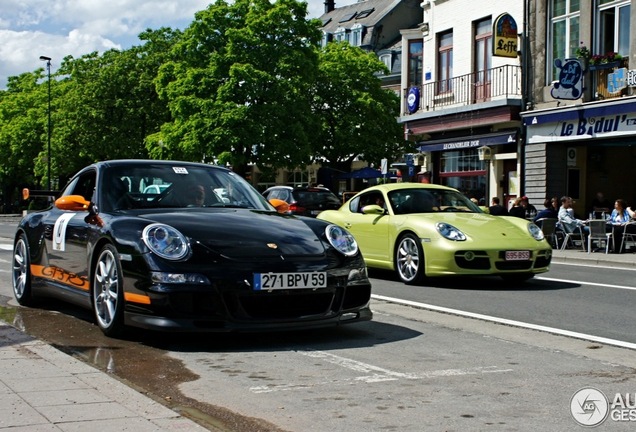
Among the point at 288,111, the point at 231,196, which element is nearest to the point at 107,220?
the point at 231,196

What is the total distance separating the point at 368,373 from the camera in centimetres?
554

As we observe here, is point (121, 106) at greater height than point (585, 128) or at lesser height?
greater

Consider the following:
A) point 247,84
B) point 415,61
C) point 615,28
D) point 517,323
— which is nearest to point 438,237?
point 517,323

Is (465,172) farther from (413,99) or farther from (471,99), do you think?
(413,99)

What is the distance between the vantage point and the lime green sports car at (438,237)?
36.1 ft

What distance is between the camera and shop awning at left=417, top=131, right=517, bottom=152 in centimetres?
2792

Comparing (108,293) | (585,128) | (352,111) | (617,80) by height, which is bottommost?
(108,293)

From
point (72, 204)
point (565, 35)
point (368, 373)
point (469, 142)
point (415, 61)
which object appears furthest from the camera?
point (415, 61)

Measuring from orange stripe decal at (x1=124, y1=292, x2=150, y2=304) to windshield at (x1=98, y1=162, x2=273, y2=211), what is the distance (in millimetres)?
1037

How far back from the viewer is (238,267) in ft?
20.0

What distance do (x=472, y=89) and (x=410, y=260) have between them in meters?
19.2

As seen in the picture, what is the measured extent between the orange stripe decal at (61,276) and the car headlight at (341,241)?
79.0 inches

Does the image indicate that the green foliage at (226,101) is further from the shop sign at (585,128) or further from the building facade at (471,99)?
the shop sign at (585,128)

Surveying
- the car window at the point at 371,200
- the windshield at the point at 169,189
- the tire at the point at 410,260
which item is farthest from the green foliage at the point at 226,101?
the windshield at the point at 169,189
